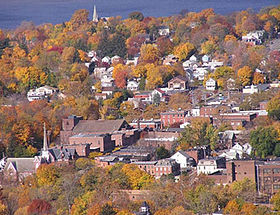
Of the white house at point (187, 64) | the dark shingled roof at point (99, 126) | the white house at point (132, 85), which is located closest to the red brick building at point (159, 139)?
the dark shingled roof at point (99, 126)

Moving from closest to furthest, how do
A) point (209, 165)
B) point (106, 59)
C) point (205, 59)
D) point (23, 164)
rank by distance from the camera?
point (209, 165), point (23, 164), point (205, 59), point (106, 59)

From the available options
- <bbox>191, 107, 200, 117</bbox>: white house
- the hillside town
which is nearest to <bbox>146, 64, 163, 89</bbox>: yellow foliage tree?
the hillside town

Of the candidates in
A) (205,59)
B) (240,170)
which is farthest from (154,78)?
(240,170)

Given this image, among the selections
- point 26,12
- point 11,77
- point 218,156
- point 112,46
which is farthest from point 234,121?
point 26,12

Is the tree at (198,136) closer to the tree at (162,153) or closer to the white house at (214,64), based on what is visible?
the tree at (162,153)

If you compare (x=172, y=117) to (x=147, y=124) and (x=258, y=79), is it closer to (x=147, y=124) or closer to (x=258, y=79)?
(x=147, y=124)

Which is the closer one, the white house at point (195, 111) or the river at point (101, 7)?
the white house at point (195, 111)
